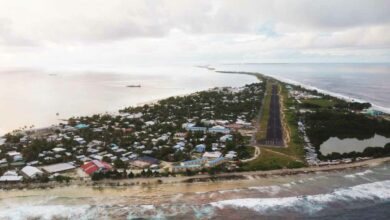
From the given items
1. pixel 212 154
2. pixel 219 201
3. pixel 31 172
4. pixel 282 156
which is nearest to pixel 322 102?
pixel 282 156

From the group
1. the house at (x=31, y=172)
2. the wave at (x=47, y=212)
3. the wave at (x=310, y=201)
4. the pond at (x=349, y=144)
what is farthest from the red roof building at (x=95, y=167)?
the pond at (x=349, y=144)

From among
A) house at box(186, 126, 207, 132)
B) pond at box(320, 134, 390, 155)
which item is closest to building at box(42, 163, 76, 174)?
house at box(186, 126, 207, 132)

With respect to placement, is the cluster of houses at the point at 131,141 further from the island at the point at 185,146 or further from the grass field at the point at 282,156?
the grass field at the point at 282,156

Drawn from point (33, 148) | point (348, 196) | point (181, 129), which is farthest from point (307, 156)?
point (33, 148)

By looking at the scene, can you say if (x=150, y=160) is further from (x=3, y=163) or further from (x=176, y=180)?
(x=3, y=163)

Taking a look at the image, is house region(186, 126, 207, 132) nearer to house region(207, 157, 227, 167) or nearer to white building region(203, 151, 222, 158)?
white building region(203, 151, 222, 158)

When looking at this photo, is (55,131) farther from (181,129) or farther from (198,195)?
(198,195)
